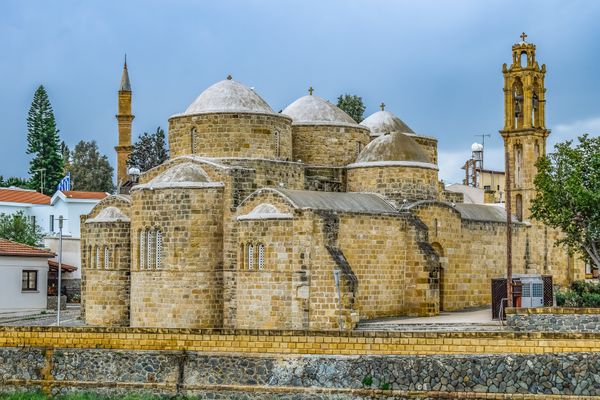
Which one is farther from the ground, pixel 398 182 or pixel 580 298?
pixel 398 182

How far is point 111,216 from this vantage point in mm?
32344

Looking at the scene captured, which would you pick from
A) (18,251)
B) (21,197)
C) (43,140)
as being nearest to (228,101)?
(18,251)

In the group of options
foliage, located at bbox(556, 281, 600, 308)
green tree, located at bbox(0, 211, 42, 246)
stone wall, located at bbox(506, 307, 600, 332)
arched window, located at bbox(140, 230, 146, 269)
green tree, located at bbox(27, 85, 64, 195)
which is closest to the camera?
stone wall, located at bbox(506, 307, 600, 332)

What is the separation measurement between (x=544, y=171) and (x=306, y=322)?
10842mm

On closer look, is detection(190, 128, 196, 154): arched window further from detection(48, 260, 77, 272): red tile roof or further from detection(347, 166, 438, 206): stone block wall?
detection(48, 260, 77, 272): red tile roof

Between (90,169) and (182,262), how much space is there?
47.6 metres

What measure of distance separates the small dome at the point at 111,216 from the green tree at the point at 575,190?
517 inches

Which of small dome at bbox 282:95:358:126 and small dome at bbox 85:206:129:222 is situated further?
small dome at bbox 282:95:358:126

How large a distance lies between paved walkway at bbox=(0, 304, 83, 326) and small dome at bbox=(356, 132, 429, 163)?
1045cm

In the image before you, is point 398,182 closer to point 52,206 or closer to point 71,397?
point 71,397

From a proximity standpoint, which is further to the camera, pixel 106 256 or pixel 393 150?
pixel 393 150

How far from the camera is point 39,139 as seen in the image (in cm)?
7056

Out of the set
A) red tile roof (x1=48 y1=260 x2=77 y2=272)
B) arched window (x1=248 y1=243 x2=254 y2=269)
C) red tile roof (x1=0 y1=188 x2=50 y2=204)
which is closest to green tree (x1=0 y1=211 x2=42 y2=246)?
red tile roof (x1=48 y1=260 x2=77 y2=272)

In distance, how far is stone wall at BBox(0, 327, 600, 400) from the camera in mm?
19969
